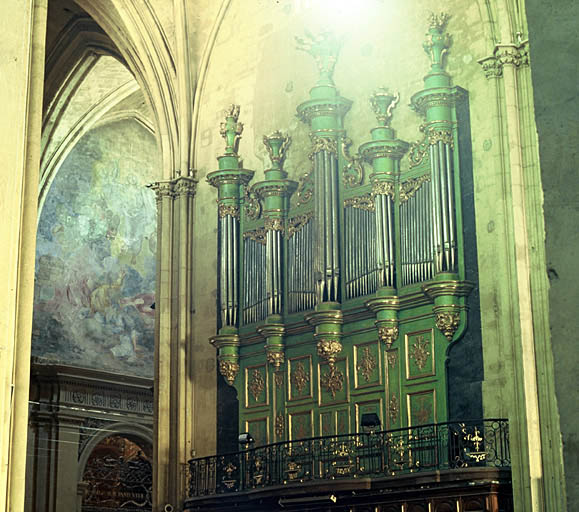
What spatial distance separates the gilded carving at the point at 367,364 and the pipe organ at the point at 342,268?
20mm

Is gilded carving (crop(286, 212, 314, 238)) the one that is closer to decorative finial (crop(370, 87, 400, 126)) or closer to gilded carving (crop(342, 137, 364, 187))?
gilded carving (crop(342, 137, 364, 187))

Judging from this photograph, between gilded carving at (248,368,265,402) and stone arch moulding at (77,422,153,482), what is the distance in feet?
26.1

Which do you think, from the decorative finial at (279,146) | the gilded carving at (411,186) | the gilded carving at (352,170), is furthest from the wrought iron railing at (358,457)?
the decorative finial at (279,146)

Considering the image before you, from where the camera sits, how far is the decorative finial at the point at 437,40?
1424 cm

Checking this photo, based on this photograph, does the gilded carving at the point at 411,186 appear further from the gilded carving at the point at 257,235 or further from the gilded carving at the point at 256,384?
the gilded carving at the point at 256,384

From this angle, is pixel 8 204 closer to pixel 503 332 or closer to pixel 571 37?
pixel 571 37

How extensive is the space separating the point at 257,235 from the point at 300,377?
98.5 inches

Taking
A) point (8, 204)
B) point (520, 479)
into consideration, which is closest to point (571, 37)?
point (8, 204)

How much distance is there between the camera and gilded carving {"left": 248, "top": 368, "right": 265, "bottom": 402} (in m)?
16.2

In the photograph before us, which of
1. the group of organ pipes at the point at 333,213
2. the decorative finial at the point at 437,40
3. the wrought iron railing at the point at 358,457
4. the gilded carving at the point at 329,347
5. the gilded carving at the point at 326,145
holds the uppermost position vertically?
the decorative finial at the point at 437,40

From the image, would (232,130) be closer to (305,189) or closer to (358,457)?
(305,189)

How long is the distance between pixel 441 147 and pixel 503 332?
8.80 ft

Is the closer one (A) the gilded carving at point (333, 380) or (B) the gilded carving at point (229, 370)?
(A) the gilded carving at point (333, 380)

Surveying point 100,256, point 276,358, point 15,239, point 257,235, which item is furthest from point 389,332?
point 100,256
